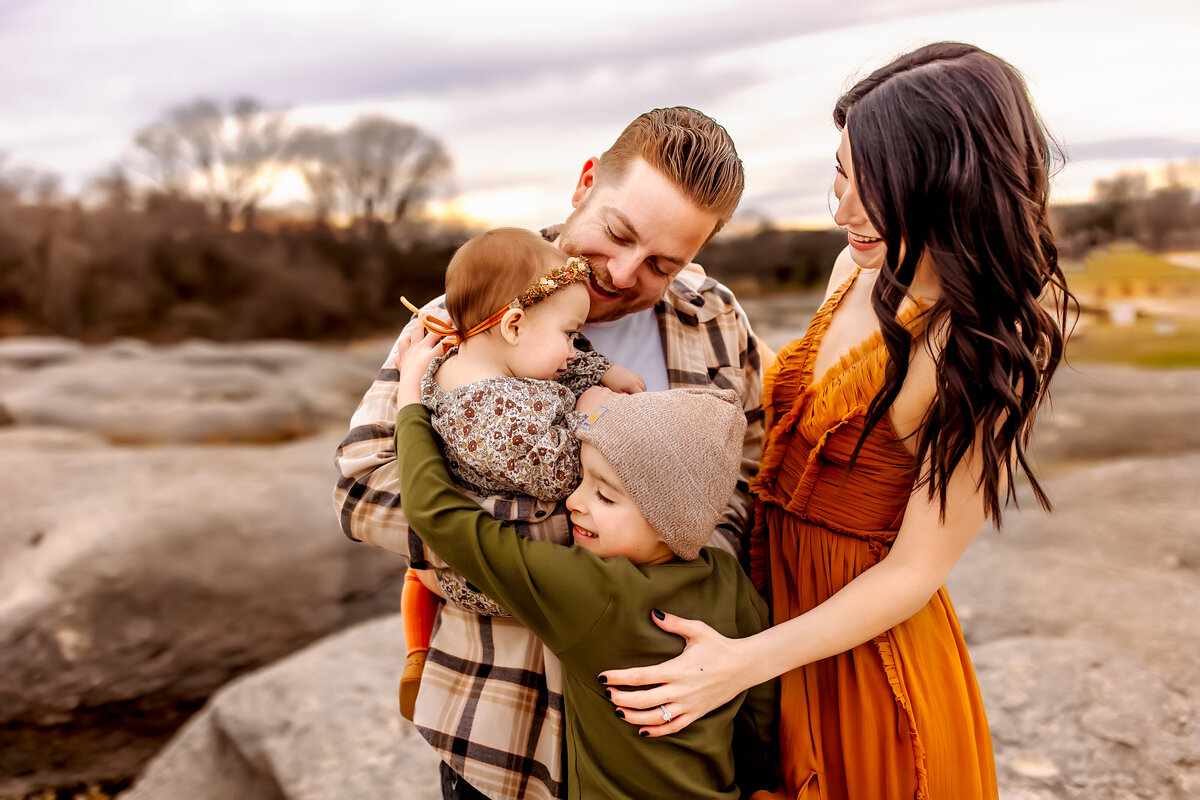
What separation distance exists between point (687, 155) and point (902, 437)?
0.83 metres

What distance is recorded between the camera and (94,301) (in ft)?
28.4

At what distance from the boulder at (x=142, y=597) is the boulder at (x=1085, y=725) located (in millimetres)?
3302

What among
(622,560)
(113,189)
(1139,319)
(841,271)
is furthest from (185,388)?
(1139,319)

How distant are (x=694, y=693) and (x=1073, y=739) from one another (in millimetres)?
1906

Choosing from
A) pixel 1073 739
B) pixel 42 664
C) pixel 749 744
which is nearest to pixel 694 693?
pixel 749 744

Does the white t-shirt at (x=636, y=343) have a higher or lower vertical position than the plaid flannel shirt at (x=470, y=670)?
higher

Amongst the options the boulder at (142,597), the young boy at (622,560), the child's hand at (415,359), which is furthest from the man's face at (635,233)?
the boulder at (142,597)

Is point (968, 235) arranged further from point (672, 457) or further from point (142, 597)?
point (142, 597)

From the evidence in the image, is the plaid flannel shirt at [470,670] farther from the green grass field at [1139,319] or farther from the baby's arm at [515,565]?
the green grass field at [1139,319]

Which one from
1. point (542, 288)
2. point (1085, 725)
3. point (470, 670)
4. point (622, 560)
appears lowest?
point (1085, 725)

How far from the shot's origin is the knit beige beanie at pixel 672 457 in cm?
129

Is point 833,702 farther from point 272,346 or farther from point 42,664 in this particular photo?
point 272,346

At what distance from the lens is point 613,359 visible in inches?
77.6

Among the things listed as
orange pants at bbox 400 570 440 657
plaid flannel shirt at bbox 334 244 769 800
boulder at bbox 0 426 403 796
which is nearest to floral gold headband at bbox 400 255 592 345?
plaid flannel shirt at bbox 334 244 769 800
